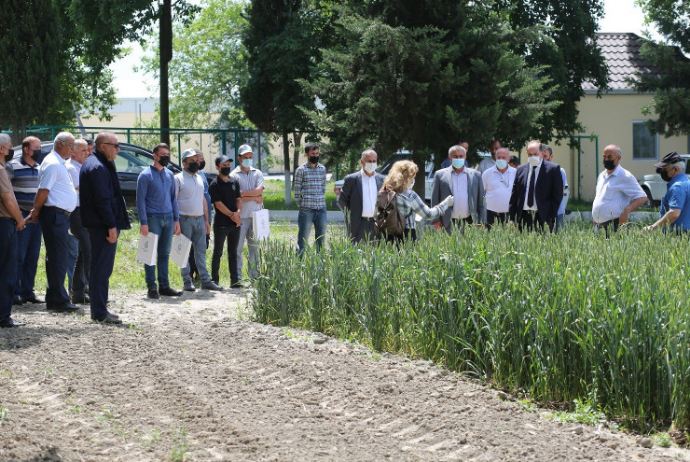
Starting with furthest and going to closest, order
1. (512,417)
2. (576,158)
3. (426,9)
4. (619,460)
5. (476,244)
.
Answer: (576,158)
(426,9)
(476,244)
(512,417)
(619,460)

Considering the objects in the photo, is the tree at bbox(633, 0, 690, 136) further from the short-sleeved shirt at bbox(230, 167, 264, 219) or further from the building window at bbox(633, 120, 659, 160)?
the short-sleeved shirt at bbox(230, 167, 264, 219)

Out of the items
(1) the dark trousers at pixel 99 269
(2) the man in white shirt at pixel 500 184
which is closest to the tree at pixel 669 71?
(2) the man in white shirt at pixel 500 184

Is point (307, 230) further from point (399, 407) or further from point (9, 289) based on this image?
point (399, 407)

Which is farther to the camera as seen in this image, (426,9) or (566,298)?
(426,9)

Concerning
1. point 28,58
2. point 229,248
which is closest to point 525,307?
point 229,248

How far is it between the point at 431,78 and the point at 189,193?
933 cm

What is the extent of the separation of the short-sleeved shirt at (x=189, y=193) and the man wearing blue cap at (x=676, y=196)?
18.0ft

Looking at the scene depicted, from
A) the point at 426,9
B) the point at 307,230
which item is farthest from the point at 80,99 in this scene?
the point at 307,230

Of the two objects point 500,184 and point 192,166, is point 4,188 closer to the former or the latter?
point 192,166

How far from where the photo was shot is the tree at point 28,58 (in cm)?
2695

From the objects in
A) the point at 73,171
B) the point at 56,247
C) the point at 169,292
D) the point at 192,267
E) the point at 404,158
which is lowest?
the point at 169,292

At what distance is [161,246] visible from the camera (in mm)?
11508

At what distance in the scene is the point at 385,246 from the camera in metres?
8.75

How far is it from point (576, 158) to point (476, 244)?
2487cm
